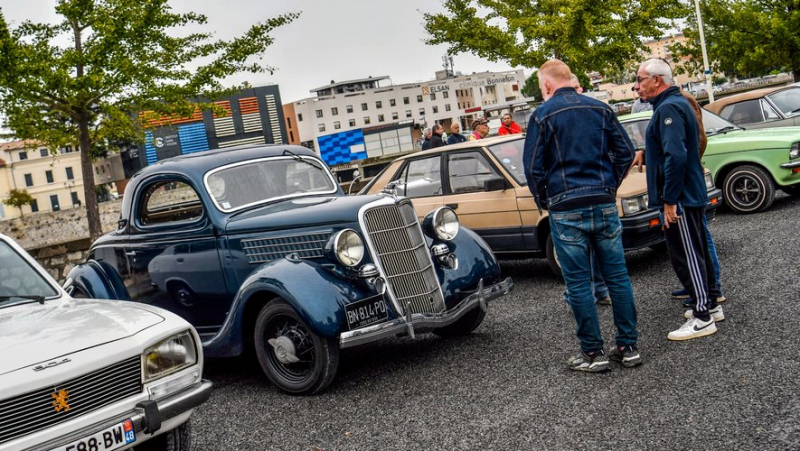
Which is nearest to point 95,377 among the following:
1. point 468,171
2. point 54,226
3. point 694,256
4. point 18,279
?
point 18,279

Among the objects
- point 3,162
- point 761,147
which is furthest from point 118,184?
point 761,147

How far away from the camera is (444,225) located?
648 cm

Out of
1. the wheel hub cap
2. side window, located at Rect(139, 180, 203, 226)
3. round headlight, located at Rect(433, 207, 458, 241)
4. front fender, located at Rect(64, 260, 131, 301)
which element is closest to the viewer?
the wheel hub cap

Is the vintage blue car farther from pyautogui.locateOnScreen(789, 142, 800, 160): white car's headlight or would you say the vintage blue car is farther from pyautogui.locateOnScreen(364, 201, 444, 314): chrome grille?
pyautogui.locateOnScreen(789, 142, 800, 160): white car's headlight

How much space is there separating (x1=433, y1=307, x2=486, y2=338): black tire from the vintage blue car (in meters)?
0.01

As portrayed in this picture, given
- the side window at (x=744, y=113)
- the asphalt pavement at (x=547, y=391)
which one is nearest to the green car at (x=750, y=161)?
the side window at (x=744, y=113)

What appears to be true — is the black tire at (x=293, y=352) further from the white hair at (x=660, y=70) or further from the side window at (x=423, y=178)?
the side window at (x=423, y=178)

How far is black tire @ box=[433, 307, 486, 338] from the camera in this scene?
6.73 meters

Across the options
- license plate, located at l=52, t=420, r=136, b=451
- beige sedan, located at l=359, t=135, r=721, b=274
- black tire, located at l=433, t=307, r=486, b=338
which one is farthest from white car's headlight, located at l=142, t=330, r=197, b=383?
beige sedan, located at l=359, t=135, r=721, b=274

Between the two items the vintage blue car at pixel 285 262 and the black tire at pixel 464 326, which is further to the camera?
the black tire at pixel 464 326

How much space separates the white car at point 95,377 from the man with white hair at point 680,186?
139 inches

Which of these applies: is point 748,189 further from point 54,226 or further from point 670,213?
point 54,226

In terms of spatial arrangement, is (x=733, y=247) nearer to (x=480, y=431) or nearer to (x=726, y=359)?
(x=726, y=359)

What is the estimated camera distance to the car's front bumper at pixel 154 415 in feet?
11.8
